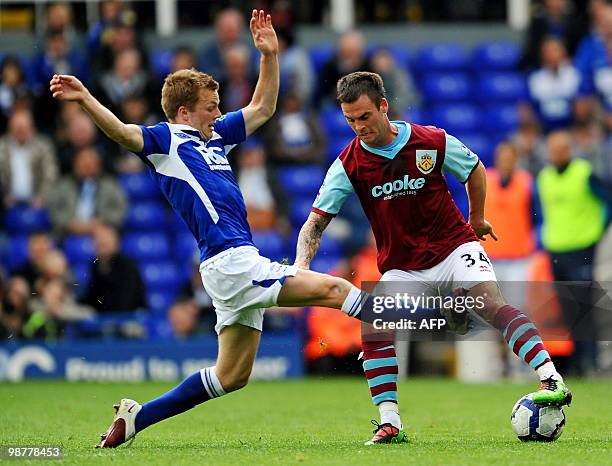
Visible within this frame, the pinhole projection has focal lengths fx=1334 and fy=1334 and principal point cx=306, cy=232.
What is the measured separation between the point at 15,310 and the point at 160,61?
185 inches

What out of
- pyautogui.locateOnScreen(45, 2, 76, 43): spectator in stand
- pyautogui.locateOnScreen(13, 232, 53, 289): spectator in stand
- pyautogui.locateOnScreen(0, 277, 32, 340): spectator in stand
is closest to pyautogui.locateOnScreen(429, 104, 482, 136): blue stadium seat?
pyautogui.locateOnScreen(45, 2, 76, 43): spectator in stand

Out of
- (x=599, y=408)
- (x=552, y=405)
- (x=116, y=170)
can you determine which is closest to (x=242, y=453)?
(x=552, y=405)

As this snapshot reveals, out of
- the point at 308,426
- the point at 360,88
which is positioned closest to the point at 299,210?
the point at 308,426

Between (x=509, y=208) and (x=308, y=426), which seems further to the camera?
(x=509, y=208)

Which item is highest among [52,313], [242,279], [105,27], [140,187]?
[105,27]

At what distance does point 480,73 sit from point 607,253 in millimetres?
5081

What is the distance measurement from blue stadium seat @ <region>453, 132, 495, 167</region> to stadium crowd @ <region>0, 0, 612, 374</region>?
0.12 ft

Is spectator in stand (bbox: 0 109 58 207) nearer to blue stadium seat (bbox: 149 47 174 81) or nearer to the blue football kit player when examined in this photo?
blue stadium seat (bbox: 149 47 174 81)

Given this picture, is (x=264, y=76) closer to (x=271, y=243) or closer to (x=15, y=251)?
(x=271, y=243)

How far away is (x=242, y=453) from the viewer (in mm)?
6984

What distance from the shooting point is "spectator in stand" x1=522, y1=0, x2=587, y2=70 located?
17062mm

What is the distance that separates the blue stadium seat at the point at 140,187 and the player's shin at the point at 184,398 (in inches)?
353

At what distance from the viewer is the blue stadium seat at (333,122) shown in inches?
663

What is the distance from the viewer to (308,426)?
349 inches
